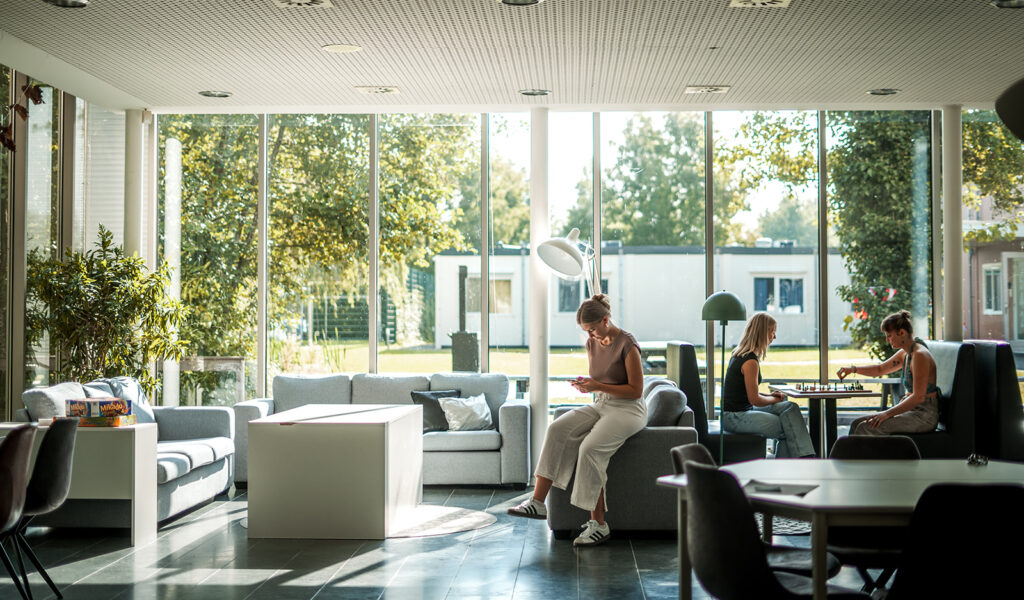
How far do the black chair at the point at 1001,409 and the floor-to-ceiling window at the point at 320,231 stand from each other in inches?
205

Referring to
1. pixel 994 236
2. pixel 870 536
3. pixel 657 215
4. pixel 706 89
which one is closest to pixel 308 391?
pixel 657 215

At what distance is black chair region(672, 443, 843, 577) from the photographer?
367 cm

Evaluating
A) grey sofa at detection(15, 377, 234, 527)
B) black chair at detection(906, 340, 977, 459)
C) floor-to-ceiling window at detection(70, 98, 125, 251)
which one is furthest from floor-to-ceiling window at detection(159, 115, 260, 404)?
black chair at detection(906, 340, 977, 459)

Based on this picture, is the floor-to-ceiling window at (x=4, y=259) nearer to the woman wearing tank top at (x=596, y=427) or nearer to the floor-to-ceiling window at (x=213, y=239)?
the floor-to-ceiling window at (x=213, y=239)

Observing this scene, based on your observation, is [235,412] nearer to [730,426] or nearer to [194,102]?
[194,102]

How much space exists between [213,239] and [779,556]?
672cm

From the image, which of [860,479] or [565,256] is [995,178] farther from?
[860,479]

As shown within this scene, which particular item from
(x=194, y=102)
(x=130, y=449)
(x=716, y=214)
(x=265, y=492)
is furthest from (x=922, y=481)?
(x=194, y=102)

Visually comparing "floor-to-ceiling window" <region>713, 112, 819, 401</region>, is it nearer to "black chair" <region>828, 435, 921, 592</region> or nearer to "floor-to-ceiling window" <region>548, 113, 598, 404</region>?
"floor-to-ceiling window" <region>548, 113, 598, 404</region>

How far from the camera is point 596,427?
20.0ft

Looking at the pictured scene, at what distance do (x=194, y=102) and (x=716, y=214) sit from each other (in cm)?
474

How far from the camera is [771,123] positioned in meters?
9.12

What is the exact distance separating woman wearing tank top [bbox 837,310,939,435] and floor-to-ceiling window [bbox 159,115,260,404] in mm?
5292

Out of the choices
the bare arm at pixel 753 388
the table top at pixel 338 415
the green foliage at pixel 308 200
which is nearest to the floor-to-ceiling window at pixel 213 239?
the green foliage at pixel 308 200
